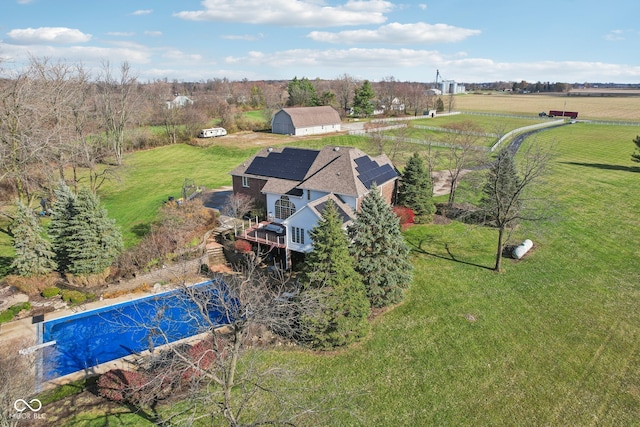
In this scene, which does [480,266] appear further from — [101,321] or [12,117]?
[12,117]

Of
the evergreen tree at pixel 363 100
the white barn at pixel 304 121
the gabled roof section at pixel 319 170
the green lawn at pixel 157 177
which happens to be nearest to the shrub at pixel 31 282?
the green lawn at pixel 157 177

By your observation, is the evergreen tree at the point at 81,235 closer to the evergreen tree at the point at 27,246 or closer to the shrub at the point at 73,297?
the evergreen tree at the point at 27,246

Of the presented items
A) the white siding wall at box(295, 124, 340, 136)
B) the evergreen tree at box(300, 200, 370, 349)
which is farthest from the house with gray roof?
the white siding wall at box(295, 124, 340, 136)

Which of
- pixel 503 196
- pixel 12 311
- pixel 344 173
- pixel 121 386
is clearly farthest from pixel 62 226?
pixel 503 196

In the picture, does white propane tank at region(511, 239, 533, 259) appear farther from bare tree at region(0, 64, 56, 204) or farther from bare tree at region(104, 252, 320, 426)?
bare tree at region(0, 64, 56, 204)

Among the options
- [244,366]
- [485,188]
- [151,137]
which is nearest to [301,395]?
[244,366]
